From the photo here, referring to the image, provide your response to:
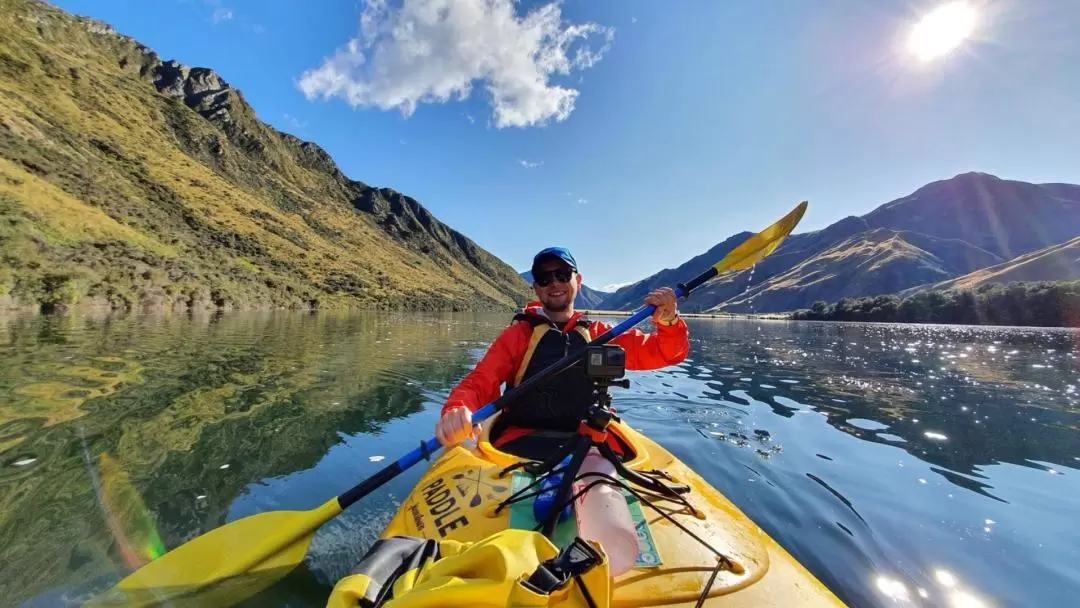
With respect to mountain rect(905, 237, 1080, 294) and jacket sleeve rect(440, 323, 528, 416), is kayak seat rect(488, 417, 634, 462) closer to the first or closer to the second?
jacket sleeve rect(440, 323, 528, 416)

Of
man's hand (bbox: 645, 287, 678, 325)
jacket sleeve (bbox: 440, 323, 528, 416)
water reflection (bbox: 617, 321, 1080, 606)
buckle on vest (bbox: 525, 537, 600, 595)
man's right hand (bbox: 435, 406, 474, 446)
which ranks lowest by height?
water reflection (bbox: 617, 321, 1080, 606)

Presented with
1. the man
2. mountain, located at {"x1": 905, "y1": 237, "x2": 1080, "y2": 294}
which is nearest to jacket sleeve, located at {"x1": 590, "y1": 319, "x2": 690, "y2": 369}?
the man

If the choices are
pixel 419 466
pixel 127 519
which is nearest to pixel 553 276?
pixel 419 466

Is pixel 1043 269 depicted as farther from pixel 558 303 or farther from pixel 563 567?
pixel 563 567

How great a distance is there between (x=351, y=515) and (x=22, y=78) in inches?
6168

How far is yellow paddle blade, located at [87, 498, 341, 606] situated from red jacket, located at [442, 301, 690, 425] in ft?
5.73

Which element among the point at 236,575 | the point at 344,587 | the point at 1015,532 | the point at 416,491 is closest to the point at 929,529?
the point at 1015,532

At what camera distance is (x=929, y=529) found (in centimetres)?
566

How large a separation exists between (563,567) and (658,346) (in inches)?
133

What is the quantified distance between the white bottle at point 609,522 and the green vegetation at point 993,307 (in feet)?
348

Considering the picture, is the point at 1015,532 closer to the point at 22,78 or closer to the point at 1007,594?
the point at 1007,594

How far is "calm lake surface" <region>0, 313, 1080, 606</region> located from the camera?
4.66 metres

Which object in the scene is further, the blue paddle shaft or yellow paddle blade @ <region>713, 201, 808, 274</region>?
yellow paddle blade @ <region>713, 201, 808, 274</region>

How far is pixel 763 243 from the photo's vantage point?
5.58 m
